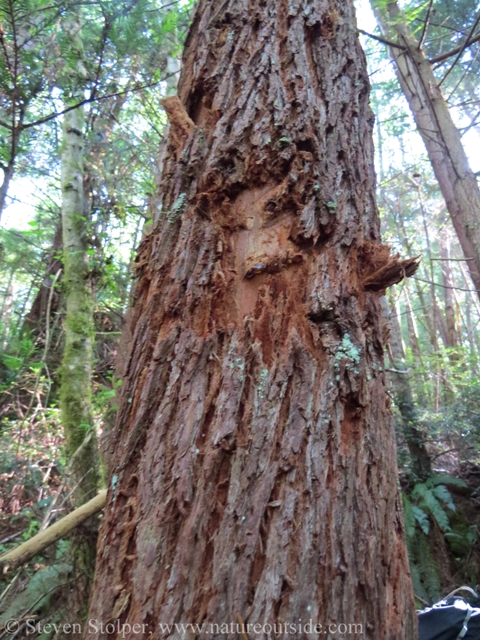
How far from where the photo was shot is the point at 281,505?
99cm

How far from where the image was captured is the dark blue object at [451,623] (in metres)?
1.75

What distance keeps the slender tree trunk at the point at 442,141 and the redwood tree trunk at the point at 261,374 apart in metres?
3.73

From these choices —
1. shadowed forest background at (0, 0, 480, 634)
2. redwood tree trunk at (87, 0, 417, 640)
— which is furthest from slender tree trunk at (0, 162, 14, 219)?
redwood tree trunk at (87, 0, 417, 640)

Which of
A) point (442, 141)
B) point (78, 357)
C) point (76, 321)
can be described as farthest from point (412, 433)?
point (76, 321)

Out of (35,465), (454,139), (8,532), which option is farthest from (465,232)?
(8,532)

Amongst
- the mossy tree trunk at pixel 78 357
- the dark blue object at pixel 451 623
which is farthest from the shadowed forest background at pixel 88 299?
the dark blue object at pixel 451 623

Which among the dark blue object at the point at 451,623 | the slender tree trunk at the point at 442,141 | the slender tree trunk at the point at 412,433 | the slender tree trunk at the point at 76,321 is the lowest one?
the dark blue object at the point at 451,623

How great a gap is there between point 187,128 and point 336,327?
3.45ft

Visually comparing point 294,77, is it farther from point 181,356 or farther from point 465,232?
point 465,232

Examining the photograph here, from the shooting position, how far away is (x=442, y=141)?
5055 mm

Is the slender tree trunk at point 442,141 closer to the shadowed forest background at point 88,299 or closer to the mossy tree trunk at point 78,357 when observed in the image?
the shadowed forest background at point 88,299

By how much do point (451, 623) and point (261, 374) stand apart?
167cm

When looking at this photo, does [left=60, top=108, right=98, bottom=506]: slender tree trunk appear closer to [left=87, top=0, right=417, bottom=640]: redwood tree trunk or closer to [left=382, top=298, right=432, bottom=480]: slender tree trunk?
[left=87, top=0, right=417, bottom=640]: redwood tree trunk

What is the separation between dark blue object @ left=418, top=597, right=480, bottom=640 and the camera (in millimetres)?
1745
